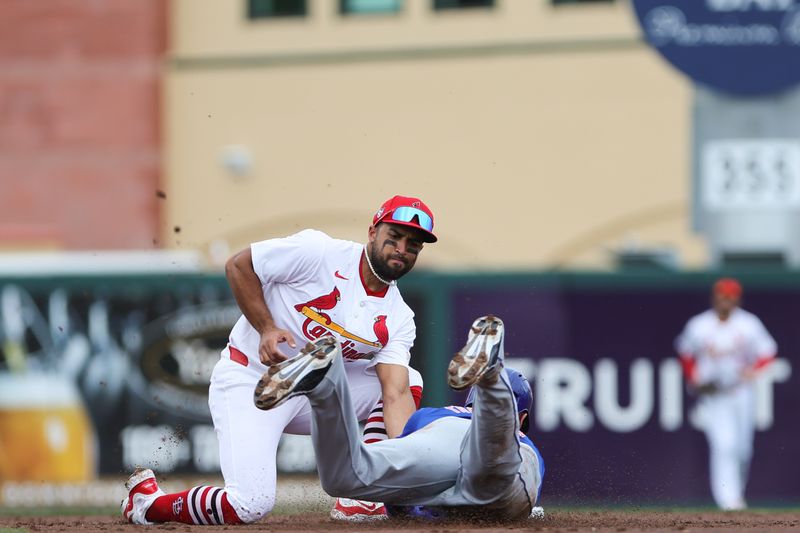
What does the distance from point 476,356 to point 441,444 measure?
73 cm

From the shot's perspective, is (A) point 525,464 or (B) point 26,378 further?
(B) point 26,378

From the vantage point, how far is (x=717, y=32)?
603 inches

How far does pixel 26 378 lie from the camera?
14102 mm

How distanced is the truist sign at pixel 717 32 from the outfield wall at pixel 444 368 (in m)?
2.56

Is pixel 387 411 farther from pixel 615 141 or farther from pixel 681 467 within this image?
pixel 615 141

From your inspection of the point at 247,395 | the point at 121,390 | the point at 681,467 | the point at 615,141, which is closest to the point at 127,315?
the point at 121,390

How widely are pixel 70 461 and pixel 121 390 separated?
77 centimetres

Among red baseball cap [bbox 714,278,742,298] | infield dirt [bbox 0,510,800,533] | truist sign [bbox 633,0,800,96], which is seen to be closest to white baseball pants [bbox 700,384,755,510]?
red baseball cap [bbox 714,278,742,298]

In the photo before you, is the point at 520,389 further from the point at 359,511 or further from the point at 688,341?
the point at 688,341

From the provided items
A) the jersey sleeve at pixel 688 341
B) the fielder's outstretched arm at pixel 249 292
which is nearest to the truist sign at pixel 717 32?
the jersey sleeve at pixel 688 341

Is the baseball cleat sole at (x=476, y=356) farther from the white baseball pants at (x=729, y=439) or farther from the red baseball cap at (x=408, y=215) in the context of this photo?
the white baseball pants at (x=729, y=439)

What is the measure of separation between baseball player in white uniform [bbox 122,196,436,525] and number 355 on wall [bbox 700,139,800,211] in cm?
1090

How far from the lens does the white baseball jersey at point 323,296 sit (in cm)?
755

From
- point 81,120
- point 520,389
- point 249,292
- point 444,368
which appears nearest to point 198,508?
point 249,292
